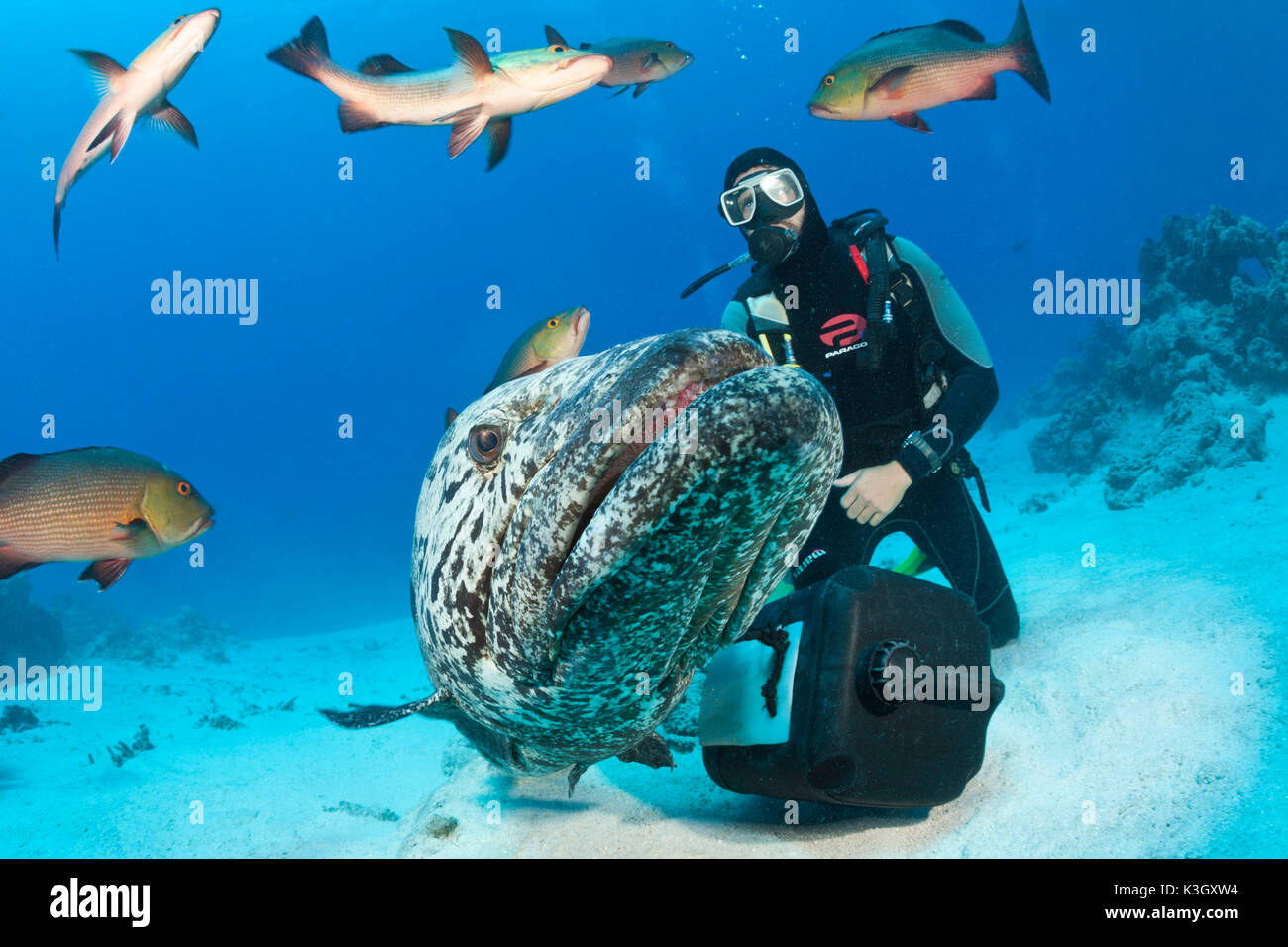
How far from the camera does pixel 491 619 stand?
84.3 inches

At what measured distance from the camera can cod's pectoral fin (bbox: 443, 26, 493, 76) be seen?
3812 millimetres

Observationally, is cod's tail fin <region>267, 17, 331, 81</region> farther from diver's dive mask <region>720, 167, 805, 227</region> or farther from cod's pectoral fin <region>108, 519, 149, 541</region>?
cod's pectoral fin <region>108, 519, 149, 541</region>

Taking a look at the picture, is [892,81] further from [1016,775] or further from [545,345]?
[1016,775]

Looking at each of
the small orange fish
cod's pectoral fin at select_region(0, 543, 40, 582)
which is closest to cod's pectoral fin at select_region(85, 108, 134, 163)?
the small orange fish

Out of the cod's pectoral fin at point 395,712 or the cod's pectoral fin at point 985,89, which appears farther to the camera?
the cod's pectoral fin at point 985,89

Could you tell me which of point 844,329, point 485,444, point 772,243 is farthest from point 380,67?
point 844,329

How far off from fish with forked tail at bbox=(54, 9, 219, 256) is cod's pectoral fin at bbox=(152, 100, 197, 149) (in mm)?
293

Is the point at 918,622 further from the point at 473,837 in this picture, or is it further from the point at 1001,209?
the point at 1001,209

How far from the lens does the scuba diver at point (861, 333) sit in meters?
4.66

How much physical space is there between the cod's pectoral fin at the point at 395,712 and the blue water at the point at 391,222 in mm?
55489

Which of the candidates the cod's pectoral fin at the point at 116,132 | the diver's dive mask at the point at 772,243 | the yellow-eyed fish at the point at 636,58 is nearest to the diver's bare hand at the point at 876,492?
the diver's dive mask at the point at 772,243

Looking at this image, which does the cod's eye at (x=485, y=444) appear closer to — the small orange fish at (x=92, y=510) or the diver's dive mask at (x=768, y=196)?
the small orange fish at (x=92, y=510)

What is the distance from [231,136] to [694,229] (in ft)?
272

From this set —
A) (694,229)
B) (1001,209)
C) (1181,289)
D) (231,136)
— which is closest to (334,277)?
(231,136)
